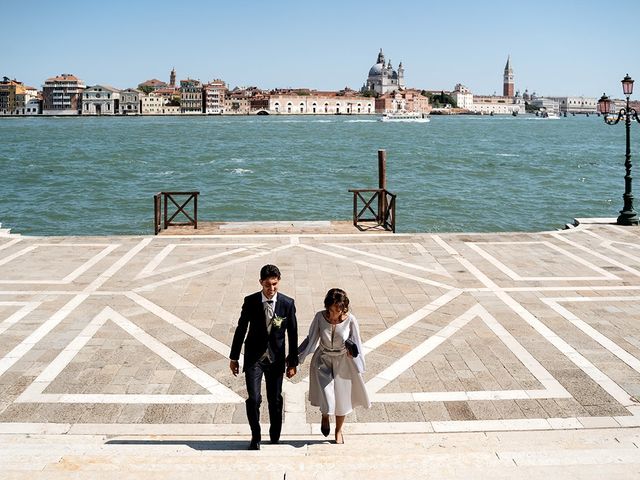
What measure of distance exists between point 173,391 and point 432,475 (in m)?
3.44

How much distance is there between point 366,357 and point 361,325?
3.64 feet

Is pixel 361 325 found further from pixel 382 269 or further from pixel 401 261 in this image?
pixel 401 261

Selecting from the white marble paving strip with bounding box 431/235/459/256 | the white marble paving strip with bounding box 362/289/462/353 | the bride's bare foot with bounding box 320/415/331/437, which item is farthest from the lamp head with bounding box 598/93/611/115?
the bride's bare foot with bounding box 320/415/331/437

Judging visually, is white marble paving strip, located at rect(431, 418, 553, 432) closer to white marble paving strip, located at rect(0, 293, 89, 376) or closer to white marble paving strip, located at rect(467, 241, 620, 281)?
white marble paving strip, located at rect(0, 293, 89, 376)

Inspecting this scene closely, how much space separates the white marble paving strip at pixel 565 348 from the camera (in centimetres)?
727

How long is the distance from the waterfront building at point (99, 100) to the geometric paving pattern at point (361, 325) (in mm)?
192560

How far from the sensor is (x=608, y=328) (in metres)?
9.29

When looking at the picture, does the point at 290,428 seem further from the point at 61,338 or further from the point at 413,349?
the point at 61,338

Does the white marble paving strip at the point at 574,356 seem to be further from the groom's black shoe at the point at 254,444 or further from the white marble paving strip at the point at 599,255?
the groom's black shoe at the point at 254,444

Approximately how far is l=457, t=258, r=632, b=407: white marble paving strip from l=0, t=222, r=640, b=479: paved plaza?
28 mm

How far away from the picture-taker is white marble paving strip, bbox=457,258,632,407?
7.27 metres

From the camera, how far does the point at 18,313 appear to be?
9.84 m

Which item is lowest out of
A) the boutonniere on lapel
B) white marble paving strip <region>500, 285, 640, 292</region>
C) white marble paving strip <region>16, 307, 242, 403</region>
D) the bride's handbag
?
white marble paving strip <region>16, 307, 242, 403</region>

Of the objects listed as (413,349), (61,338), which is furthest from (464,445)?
(61,338)
